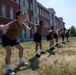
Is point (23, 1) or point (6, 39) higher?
point (23, 1)

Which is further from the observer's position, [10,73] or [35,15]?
[35,15]

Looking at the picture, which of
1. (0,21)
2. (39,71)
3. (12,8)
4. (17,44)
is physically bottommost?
(39,71)

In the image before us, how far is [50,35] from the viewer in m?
14.2

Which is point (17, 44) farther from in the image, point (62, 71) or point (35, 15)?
point (35, 15)

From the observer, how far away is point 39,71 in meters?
6.64

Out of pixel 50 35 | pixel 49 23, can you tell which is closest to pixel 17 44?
pixel 50 35

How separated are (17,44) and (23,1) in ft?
118

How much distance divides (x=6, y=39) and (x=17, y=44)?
71 cm

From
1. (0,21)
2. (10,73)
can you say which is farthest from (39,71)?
(0,21)

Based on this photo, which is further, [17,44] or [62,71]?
[17,44]

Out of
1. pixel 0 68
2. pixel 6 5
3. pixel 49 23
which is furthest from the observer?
pixel 49 23

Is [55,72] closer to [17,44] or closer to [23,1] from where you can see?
[17,44]

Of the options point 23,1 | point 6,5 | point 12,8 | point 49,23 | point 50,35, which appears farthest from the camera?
point 49,23

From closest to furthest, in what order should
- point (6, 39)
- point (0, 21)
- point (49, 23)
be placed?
point (6, 39)
point (0, 21)
point (49, 23)
